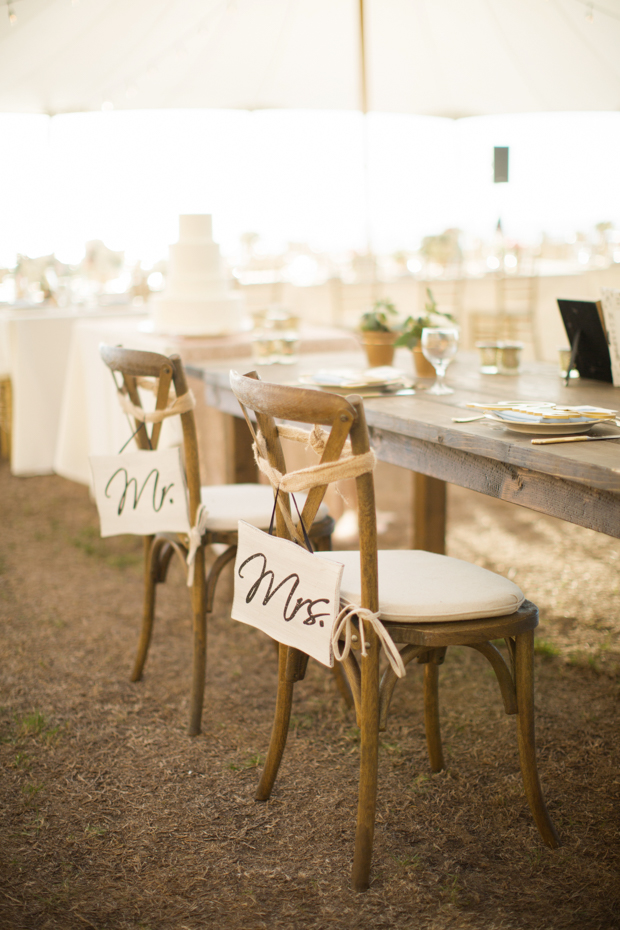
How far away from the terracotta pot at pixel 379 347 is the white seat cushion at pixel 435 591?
808mm

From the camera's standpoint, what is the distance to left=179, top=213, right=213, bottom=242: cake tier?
276cm

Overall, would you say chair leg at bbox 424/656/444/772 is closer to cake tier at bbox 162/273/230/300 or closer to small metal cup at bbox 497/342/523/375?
small metal cup at bbox 497/342/523/375

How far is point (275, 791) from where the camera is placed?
1.49 m

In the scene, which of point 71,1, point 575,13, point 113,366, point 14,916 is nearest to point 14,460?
point 71,1

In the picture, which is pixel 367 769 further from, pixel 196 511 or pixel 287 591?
pixel 196 511

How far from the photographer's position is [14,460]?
377 cm

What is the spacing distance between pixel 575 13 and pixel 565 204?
7.41 metres

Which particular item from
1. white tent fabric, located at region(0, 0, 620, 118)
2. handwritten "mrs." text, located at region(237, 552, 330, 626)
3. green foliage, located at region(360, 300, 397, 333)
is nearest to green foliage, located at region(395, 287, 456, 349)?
green foliage, located at region(360, 300, 397, 333)

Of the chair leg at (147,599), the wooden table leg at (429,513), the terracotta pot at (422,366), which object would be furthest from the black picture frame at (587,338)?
the chair leg at (147,599)

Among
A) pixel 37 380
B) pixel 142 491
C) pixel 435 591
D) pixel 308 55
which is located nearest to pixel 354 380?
pixel 142 491

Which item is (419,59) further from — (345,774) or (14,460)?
(345,774)

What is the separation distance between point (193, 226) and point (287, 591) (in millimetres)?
1921

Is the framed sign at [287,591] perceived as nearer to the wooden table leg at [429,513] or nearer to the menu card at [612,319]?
the menu card at [612,319]

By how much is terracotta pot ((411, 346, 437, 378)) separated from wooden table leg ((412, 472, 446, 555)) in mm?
444
